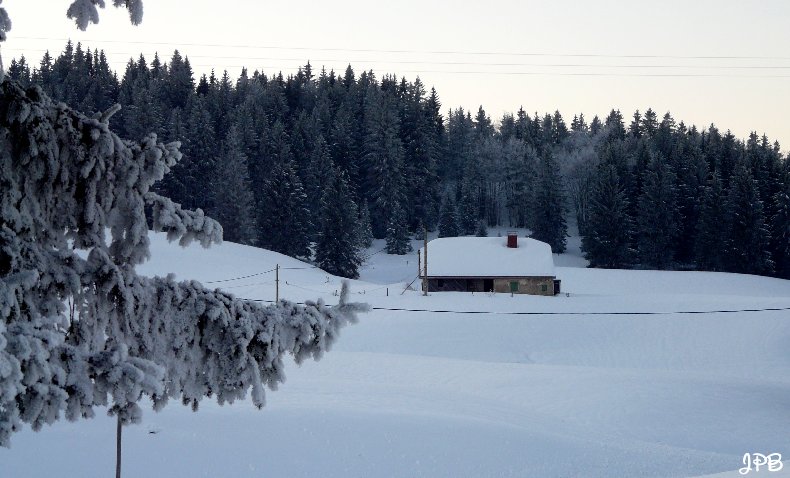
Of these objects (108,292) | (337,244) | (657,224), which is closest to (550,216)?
(657,224)

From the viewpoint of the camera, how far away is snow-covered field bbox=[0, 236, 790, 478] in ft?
43.3

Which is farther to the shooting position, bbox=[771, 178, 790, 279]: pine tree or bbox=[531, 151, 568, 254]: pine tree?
bbox=[531, 151, 568, 254]: pine tree

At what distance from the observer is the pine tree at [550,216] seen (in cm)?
8050

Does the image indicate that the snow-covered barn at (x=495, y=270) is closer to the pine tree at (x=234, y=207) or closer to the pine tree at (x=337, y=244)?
the pine tree at (x=337, y=244)

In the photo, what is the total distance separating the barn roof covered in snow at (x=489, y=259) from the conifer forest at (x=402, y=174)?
575 inches

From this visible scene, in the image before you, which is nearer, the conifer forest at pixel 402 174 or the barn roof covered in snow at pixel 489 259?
the barn roof covered in snow at pixel 489 259

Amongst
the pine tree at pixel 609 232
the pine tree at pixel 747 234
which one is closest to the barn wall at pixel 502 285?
the pine tree at pixel 609 232

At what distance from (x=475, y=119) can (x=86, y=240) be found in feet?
411

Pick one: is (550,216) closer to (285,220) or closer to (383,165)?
(383,165)

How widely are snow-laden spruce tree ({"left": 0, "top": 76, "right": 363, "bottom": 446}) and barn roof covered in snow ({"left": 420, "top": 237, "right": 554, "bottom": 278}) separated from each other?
41.5m

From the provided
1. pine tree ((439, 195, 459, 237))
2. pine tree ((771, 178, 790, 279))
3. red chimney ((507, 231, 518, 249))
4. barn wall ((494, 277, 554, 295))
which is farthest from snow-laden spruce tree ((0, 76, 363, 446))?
pine tree ((439, 195, 459, 237))

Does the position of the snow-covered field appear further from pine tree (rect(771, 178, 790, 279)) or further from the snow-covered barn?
pine tree (rect(771, 178, 790, 279))

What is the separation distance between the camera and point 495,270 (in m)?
47.6

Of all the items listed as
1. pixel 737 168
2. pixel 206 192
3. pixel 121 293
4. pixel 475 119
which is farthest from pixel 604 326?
pixel 475 119
